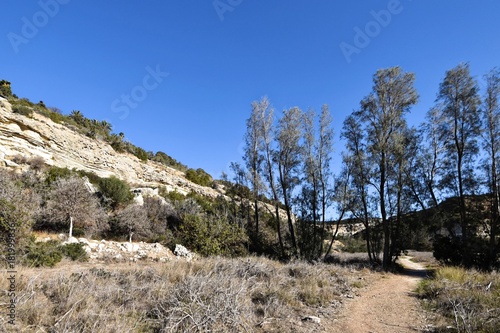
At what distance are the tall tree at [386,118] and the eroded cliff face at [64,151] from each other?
62.1ft

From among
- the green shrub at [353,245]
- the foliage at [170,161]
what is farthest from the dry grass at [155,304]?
the foliage at [170,161]

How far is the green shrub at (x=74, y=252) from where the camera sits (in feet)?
32.7

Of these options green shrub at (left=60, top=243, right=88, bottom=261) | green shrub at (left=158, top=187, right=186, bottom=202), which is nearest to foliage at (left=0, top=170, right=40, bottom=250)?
green shrub at (left=60, top=243, right=88, bottom=261)

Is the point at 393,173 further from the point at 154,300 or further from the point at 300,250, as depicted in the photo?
the point at 154,300

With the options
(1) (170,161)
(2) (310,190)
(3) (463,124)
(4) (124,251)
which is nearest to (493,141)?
(3) (463,124)

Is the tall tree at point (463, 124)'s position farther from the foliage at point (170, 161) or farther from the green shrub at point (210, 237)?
the foliage at point (170, 161)

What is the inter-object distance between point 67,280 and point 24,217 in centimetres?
674

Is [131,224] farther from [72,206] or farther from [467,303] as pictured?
[467,303]

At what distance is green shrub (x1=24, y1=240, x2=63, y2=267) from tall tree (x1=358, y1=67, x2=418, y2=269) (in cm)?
1529

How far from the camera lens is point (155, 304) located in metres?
4.54

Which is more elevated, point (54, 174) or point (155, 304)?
point (54, 174)

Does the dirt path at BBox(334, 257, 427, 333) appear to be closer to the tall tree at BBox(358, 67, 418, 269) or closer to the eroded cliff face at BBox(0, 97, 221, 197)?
the tall tree at BBox(358, 67, 418, 269)

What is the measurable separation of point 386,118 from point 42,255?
17.0 meters

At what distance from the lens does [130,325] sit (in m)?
3.72
